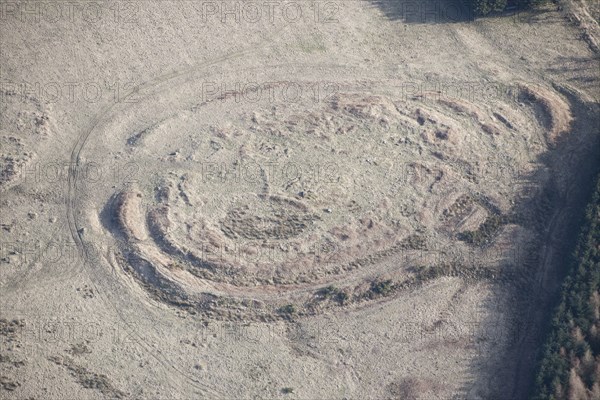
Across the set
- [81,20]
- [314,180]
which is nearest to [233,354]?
[314,180]

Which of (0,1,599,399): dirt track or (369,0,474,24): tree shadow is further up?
(369,0,474,24): tree shadow

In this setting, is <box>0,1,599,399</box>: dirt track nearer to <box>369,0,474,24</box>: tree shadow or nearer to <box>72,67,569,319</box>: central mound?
<box>72,67,569,319</box>: central mound

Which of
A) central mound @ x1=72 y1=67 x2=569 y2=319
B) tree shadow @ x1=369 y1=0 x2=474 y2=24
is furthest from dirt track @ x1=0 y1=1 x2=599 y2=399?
tree shadow @ x1=369 y1=0 x2=474 y2=24

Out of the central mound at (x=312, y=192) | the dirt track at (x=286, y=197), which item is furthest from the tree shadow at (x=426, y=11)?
the central mound at (x=312, y=192)

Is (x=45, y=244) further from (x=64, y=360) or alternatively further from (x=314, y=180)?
(x=314, y=180)

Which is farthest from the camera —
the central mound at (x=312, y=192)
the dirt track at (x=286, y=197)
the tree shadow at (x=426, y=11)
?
the tree shadow at (x=426, y=11)

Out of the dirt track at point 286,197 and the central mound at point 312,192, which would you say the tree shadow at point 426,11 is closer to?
the dirt track at point 286,197

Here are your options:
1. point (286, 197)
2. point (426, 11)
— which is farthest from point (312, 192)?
point (426, 11)

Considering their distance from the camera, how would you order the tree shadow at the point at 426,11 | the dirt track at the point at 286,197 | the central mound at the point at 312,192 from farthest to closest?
the tree shadow at the point at 426,11
the central mound at the point at 312,192
the dirt track at the point at 286,197

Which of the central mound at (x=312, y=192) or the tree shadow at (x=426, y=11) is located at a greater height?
the tree shadow at (x=426, y=11)
